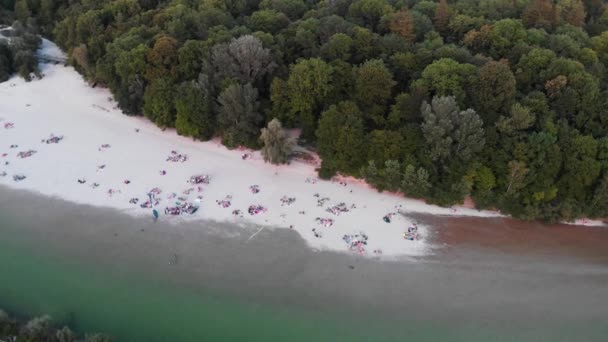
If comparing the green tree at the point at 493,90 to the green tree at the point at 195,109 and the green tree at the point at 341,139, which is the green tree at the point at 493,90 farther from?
the green tree at the point at 195,109

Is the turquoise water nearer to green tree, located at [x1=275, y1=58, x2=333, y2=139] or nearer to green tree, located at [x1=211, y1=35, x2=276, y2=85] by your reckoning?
green tree, located at [x1=275, y1=58, x2=333, y2=139]

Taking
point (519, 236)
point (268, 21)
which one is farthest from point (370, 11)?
point (519, 236)

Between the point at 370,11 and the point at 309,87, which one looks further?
the point at 370,11

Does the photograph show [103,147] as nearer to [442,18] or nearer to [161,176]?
[161,176]

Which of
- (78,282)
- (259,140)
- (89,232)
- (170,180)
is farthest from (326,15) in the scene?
(78,282)

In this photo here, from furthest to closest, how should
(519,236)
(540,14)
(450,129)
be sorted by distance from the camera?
(540,14), (450,129), (519,236)

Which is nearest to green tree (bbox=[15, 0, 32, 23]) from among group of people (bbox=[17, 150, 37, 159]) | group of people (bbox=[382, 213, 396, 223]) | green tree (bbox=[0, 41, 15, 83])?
green tree (bbox=[0, 41, 15, 83])

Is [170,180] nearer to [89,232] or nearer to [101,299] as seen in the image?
[89,232]
